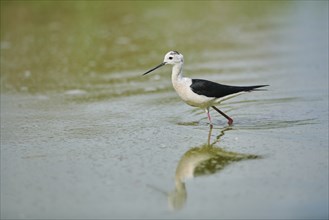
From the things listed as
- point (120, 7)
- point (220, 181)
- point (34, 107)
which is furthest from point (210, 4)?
point (220, 181)

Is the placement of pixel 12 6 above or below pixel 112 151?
above

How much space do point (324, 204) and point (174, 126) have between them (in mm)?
2553

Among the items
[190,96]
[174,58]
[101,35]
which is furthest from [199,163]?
[101,35]

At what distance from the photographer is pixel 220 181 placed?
16.8 ft

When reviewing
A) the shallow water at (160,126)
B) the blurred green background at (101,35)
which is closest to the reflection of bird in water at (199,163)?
the shallow water at (160,126)

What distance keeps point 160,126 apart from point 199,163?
134 centimetres

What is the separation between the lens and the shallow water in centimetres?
487

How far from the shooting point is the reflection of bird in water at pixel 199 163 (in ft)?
16.3

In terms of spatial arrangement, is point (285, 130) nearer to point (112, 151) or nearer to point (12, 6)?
point (112, 151)

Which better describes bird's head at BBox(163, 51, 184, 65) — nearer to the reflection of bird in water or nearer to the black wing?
the black wing

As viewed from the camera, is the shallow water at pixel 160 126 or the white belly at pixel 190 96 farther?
the white belly at pixel 190 96

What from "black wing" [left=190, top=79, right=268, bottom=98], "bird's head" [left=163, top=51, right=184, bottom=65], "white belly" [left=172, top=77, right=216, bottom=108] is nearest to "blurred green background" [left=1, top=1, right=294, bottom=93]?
"bird's head" [left=163, top=51, right=184, bottom=65]

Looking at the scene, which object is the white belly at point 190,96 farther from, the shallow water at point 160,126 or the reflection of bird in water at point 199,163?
the reflection of bird in water at point 199,163

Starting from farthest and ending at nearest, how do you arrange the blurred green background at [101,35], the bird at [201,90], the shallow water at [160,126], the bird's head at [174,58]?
the blurred green background at [101,35]
the bird's head at [174,58]
the bird at [201,90]
the shallow water at [160,126]
